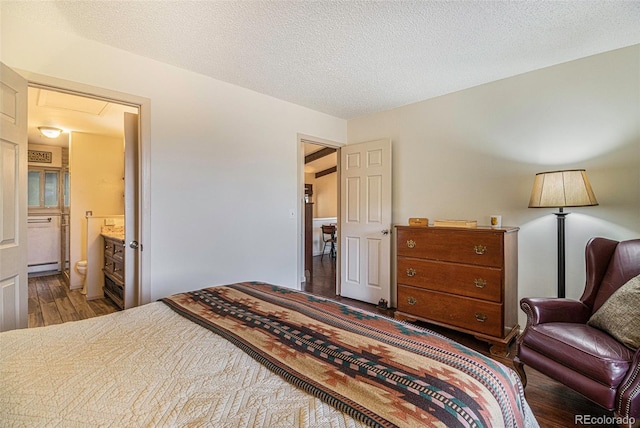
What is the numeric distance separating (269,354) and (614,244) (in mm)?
2510

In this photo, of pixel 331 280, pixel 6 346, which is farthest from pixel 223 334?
pixel 331 280

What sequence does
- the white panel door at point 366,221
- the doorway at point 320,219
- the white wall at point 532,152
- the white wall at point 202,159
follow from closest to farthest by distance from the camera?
the white wall at point 202,159, the white wall at point 532,152, the white panel door at point 366,221, the doorway at point 320,219

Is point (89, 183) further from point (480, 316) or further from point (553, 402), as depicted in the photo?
point (553, 402)

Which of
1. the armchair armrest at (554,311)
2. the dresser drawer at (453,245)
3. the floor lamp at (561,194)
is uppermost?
the floor lamp at (561,194)

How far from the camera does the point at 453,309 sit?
2.66 m

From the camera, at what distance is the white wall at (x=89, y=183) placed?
13.9 feet

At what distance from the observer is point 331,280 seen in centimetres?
502

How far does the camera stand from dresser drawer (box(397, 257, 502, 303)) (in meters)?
2.44

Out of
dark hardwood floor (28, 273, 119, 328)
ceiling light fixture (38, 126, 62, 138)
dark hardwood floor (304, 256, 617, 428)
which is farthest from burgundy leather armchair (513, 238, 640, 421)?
ceiling light fixture (38, 126, 62, 138)

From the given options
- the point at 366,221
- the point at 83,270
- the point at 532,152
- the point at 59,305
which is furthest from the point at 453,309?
the point at 83,270

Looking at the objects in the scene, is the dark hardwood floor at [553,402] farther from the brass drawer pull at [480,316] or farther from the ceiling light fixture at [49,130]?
the ceiling light fixture at [49,130]

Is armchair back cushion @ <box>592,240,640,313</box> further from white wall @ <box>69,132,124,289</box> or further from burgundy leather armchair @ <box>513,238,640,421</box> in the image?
white wall @ <box>69,132,124,289</box>

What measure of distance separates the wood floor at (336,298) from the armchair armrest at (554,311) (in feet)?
1.57

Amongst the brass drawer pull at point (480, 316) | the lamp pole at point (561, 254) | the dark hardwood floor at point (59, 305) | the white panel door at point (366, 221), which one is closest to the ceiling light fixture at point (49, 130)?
the dark hardwood floor at point (59, 305)
